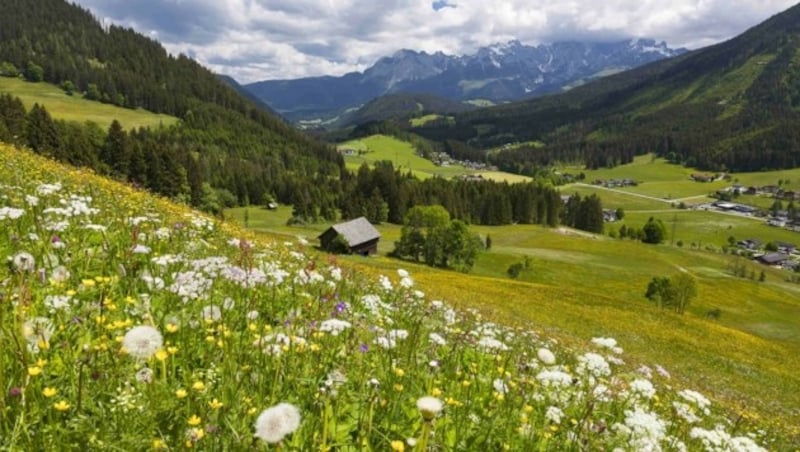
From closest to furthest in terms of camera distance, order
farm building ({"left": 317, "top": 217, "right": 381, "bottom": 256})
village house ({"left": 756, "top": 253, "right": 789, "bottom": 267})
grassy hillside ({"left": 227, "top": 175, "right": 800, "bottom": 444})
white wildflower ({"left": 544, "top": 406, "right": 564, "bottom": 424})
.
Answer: white wildflower ({"left": 544, "top": 406, "right": 564, "bottom": 424}), grassy hillside ({"left": 227, "top": 175, "right": 800, "bottom": 444}), farm building ({"left": 317, "top": 217, "right": 381, "bottom": 256}), village house ({"left": 756, "top": 253, "right": 789, "bottom": 267})

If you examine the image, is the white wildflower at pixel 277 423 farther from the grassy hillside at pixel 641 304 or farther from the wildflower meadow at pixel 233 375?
the grassy hillside at pixel 641 304

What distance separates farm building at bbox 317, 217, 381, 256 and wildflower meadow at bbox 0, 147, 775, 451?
7154 centimetres

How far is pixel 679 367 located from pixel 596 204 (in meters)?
156

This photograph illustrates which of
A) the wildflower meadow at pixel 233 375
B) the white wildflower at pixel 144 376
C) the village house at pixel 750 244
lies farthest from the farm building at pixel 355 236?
the village house at pixel 750 244

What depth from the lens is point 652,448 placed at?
4.75 metres

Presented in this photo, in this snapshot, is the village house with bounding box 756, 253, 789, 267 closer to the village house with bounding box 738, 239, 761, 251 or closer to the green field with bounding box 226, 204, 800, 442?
the village house with bounding box 738, 239, 761, 251

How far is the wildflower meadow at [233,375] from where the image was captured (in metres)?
3.09

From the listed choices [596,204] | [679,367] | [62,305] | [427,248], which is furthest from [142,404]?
[596,204]

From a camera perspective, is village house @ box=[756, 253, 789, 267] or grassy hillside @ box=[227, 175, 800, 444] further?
village house @ box=[756, 253, 789, 267]

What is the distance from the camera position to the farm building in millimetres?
79875

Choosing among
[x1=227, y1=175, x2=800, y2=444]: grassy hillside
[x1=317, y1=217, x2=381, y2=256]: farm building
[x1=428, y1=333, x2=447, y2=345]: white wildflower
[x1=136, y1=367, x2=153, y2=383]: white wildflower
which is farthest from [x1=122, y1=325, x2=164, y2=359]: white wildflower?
[x1=317, y1=217, x2=381, y2=256]: farm building

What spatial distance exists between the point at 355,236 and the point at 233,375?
77.4 meters

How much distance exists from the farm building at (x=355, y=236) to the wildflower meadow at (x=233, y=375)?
71.5 metres

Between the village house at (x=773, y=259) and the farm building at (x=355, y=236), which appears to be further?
the village house at (x=773, y=259)
